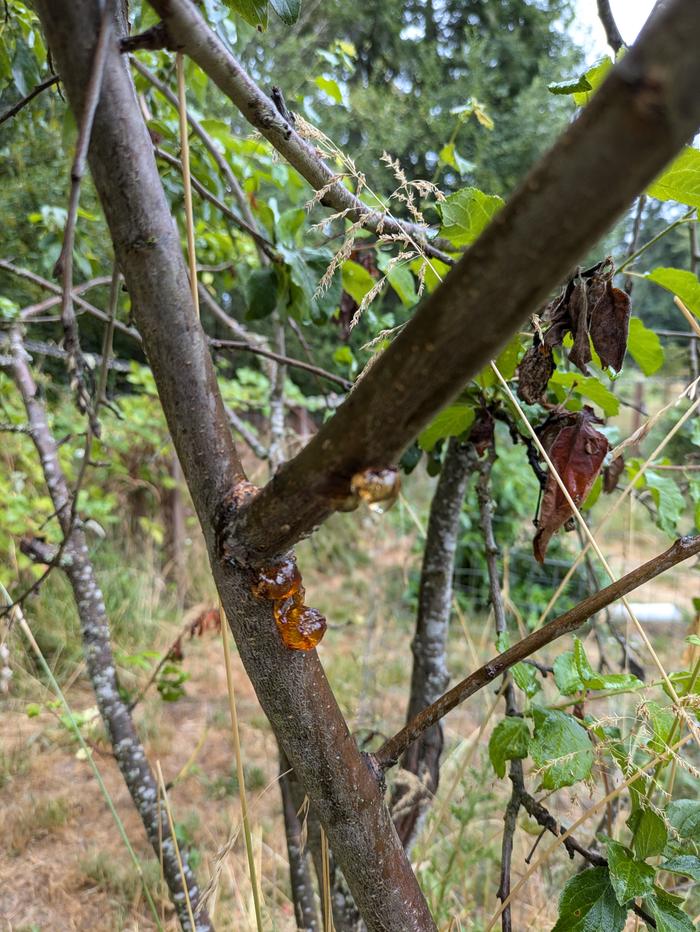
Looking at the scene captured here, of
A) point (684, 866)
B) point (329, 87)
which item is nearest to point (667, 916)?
point (684, 866)

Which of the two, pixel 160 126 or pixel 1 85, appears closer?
pixel 160 126

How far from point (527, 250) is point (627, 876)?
0.45 metres

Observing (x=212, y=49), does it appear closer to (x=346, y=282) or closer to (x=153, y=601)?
(x=346, y=282)

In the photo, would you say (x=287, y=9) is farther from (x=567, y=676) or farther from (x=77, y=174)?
(x=567, y=676)

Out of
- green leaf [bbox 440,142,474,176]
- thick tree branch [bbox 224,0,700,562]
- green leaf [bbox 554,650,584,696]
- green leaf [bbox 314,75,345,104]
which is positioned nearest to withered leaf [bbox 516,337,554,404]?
green leaf [bbox 554,650,584,696]

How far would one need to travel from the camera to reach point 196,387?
0.36 m

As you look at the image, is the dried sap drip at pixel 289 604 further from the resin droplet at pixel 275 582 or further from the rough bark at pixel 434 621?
the rough bark at pixel 434 621

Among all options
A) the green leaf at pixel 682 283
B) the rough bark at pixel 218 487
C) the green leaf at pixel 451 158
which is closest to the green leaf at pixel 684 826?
the rough bark at pixel 218 487

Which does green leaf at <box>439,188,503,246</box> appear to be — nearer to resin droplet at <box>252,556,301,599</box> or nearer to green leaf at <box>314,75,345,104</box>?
resin droplet at <box>252,556,301,599</box>

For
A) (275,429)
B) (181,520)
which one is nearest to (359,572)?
(181,520)

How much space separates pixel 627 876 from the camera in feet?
1.38

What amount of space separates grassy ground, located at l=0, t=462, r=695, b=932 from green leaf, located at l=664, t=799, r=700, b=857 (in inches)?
2.7

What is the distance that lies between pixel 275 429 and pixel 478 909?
122cm

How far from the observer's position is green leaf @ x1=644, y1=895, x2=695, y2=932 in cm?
42
